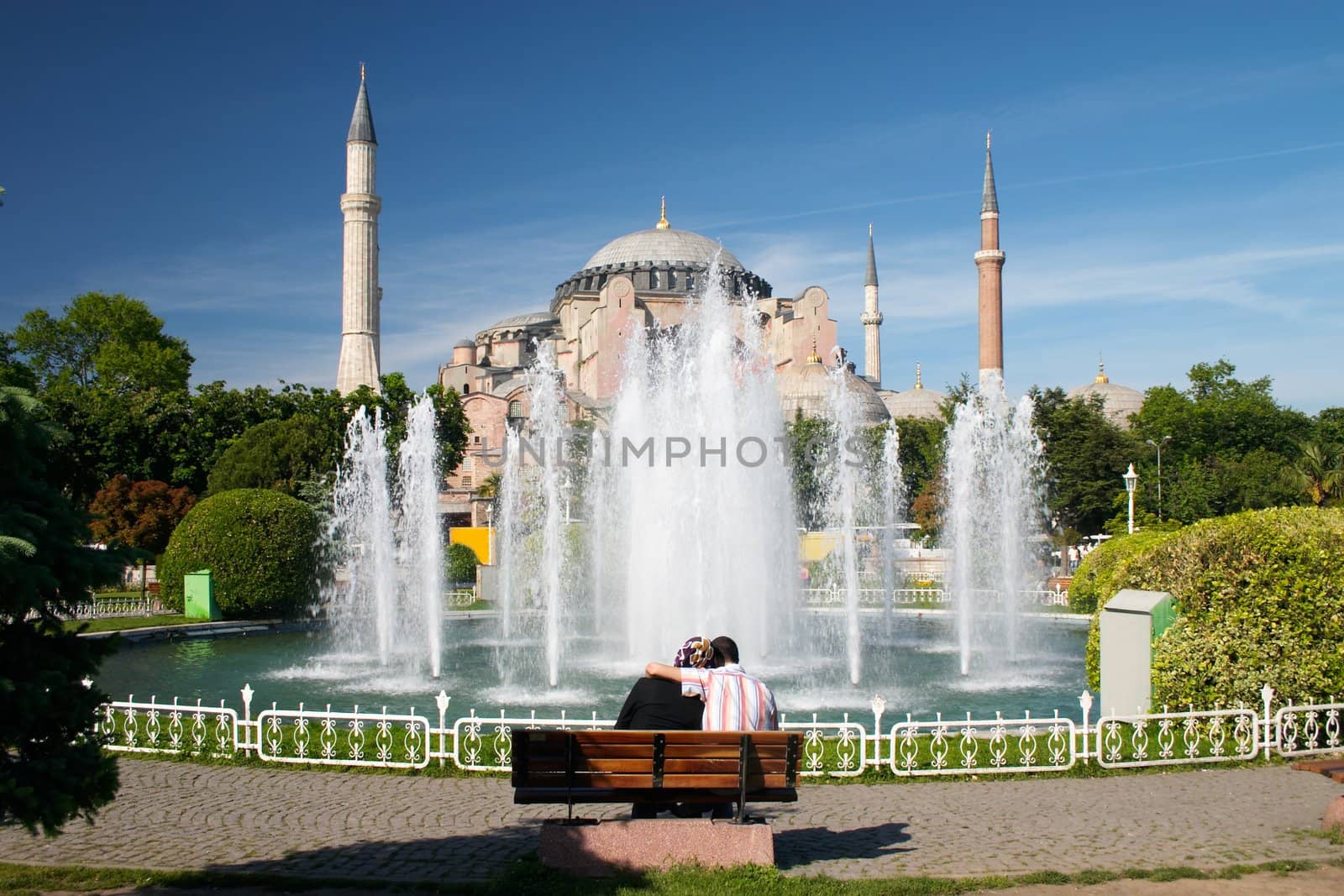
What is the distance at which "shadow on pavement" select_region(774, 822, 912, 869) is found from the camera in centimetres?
514

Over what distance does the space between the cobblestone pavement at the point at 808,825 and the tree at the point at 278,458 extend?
65.5ft

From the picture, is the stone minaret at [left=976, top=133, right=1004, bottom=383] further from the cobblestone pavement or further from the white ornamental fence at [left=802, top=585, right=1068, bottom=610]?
the cobblestone pavement

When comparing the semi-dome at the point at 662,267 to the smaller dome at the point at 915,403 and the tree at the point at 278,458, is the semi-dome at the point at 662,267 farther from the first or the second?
the tree at the point at 278,458

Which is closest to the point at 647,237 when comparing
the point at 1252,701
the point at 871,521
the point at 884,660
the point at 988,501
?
the point at 871,521

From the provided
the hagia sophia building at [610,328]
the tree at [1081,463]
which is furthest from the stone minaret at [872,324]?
the tree at [1081,463]

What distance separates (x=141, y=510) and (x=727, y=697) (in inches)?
926

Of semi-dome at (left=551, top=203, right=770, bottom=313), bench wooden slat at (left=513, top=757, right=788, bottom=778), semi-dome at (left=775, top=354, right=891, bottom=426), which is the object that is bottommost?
bench wooden slat at (left=513, top=757, right=788, bottom=778)

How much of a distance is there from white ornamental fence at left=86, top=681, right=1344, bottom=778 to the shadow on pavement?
3.92 ft

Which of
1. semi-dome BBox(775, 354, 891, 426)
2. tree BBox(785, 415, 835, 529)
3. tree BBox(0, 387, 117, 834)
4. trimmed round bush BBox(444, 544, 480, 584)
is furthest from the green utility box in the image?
semi-dome BBox(775, 354, 891, 426)

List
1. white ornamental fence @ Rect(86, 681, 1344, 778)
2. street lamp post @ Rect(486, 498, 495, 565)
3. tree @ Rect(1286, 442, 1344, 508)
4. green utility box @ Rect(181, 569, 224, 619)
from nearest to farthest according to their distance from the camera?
white ornamental fence @ Rect(86, 681, 1344, 778), green utility box @ Rect(181, 569, 224, 619), tree @ Rect(1286, 442, 1344, 508), street lamp post @ Rect(486, 498, 495, 565)

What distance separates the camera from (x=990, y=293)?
1732 inches

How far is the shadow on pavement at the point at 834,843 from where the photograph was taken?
16.9 ft

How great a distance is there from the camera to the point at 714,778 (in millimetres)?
4676

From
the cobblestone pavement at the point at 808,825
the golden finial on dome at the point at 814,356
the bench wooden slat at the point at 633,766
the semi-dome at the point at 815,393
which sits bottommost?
the cobblestone pavement at the point at 808,825
